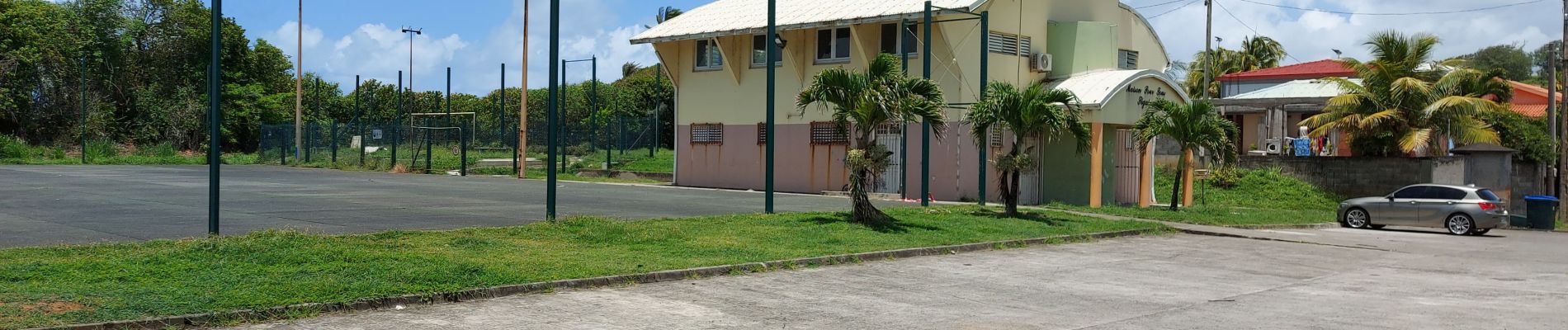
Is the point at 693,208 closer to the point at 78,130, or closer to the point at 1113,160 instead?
the point at 1113,160

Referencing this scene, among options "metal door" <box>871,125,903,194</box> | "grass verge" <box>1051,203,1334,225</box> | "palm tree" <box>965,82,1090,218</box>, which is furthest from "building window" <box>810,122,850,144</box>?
"palm tree" <box>965,82,1090,218</box>

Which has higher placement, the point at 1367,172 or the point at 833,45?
the point at 833,45

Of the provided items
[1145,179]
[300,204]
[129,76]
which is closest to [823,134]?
[1145,179]

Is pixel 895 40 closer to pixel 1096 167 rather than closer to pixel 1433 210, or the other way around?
pixel 1096 167

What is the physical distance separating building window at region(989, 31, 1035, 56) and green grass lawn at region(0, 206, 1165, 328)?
38.8 feet

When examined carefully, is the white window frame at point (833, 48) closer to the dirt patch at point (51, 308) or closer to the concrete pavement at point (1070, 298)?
the concrete pavement at point (1070, 298)

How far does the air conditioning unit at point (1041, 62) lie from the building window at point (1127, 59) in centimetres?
402

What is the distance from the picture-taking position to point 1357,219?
1075 inches

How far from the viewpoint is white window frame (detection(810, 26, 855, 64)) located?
102 ft

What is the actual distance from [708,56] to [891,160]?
7.02m

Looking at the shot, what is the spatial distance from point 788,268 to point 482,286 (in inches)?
160

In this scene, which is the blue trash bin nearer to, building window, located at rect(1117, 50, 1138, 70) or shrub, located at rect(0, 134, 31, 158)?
building window, located at rect(1117, 50, 1138, 70)

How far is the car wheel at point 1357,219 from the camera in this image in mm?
27156

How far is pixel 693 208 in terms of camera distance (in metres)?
22.5
